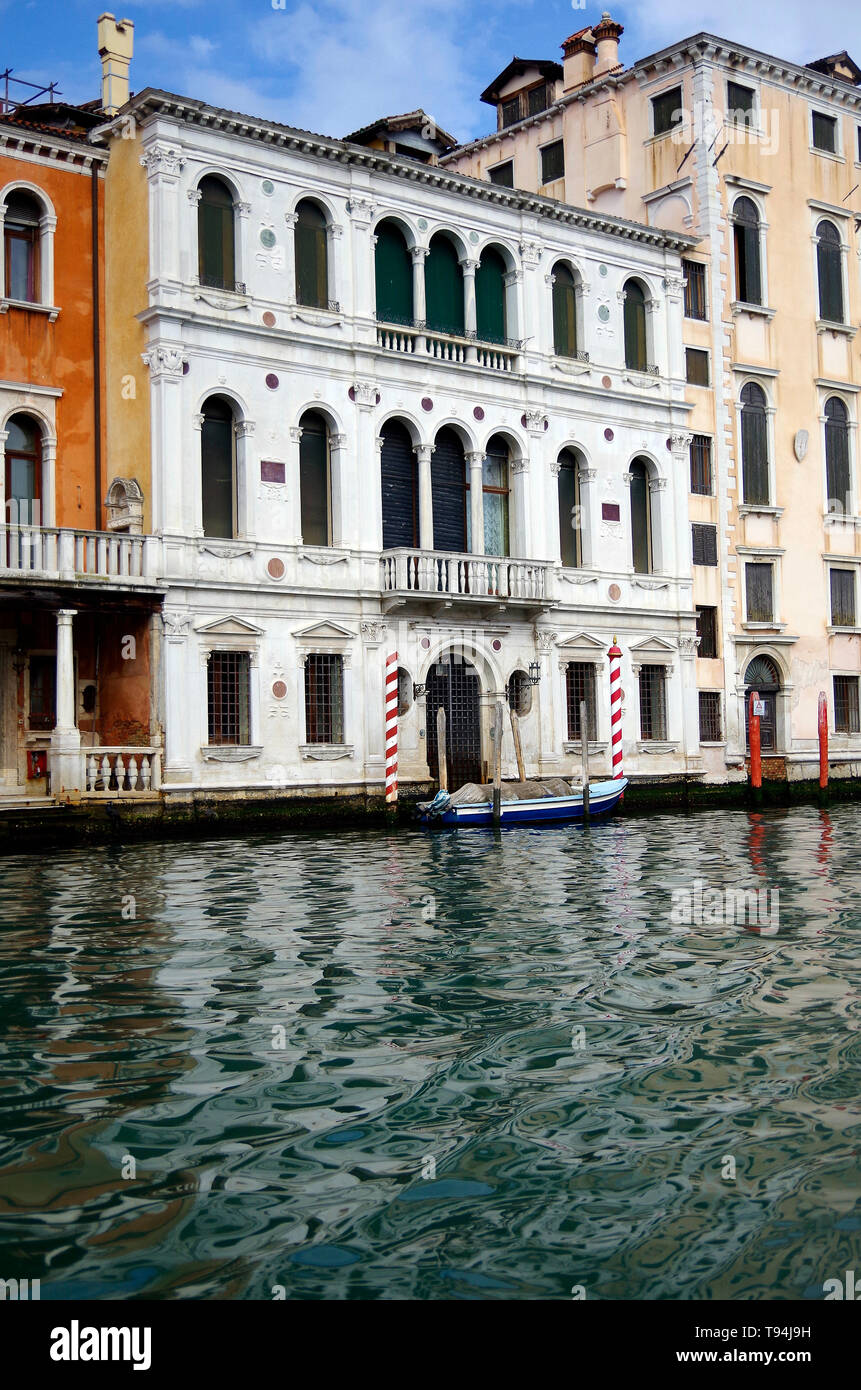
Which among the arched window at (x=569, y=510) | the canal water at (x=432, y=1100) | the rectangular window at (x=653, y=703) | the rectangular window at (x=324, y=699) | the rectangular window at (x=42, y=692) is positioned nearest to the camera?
the canal water at (x=432, y=1100)

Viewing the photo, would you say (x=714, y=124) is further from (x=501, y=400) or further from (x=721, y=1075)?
(x=721, y=1075)

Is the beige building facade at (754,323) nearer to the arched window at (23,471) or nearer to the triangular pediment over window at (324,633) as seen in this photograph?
the triangular pediment over window at (324,633)

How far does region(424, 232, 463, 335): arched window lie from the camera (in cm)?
2286

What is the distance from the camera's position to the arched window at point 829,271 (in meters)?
28.9

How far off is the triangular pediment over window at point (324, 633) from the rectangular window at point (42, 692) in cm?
341

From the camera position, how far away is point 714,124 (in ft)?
87.5

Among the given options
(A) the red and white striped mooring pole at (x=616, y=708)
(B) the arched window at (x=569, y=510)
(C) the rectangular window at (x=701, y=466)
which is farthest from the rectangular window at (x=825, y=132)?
(A) the red and white striped mooring pole at (x=616, y=708)

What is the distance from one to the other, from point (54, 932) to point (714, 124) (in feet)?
72.3

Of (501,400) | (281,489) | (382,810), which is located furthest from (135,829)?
(501,400)

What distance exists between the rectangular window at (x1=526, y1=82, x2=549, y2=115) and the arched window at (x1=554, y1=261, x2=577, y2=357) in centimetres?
714

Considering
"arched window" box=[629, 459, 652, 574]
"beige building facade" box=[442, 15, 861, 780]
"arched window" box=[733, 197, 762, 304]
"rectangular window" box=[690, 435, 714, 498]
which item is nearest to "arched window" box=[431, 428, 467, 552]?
"arched window" box=[629, 459, 652, 574]

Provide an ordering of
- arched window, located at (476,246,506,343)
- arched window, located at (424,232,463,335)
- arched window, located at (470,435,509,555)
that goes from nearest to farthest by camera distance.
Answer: arched window, located at (424,232,463,335) → arched window, located at (476,246,506,343) → arched window, located at (470,435,509,555)

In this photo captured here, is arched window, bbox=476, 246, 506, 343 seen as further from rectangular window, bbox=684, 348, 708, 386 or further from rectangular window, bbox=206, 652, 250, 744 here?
rectangular window, bbox=206, 652, 250, 744

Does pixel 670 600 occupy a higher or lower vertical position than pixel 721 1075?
higher
